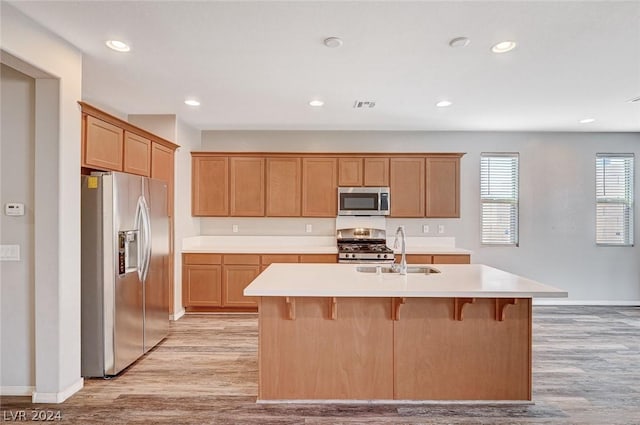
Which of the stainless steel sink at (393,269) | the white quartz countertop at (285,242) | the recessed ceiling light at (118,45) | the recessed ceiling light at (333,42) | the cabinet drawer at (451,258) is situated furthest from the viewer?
the white quartz countertop at (285,242)

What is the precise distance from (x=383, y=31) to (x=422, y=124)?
8.83 ft

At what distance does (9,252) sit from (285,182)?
3.14 m

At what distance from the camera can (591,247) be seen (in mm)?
5230

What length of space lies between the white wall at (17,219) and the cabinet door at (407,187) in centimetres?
399

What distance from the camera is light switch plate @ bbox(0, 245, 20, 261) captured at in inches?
97.0

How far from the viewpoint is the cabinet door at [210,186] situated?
5023mm

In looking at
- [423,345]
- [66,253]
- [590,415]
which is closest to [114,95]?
[66,253]

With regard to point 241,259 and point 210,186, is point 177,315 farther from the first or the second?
point 210,186

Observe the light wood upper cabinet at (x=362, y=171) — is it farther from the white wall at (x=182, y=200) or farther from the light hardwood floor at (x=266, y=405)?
the light hardwood floor at (x=266, y=405)

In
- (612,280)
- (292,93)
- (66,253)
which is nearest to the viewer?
(66,253)

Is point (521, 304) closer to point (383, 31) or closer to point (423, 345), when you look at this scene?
point (423, 345)

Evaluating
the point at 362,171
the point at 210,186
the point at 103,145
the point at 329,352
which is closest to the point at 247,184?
the point at 210,186

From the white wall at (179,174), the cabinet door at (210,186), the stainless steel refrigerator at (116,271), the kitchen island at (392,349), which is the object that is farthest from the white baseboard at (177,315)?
the kitchen island at (392,349)

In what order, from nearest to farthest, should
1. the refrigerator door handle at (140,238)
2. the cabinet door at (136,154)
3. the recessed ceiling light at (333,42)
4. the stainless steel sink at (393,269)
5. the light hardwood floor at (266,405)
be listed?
the light hardwood floor at (266,405), the recessed ceiling light at (333,42), the stainless steel sink at (393,269), the refrigerator door handle at (140,238), the cabinet door at (136,154)
